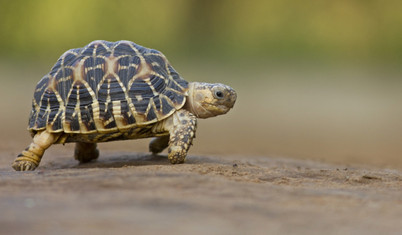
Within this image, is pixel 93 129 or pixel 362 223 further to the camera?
pixel 93 129

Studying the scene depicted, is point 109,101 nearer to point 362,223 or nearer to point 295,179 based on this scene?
point 295,179

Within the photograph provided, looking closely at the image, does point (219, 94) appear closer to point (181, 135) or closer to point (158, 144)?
point (181, 135)

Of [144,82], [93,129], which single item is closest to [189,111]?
[144,82]

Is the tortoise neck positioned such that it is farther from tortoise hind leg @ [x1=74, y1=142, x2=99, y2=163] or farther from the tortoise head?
tortoise hind leg @ [x1=74, y1=142, x2=99, y2=163]

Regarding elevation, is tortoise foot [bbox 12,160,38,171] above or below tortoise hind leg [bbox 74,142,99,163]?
below

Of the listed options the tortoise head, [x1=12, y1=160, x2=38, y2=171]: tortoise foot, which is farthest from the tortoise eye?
[x1=12, y1=160, x2=38, y2=171]: tortoise foot

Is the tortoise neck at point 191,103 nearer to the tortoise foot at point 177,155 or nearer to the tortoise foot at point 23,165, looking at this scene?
the tortoise foot at point 177,155

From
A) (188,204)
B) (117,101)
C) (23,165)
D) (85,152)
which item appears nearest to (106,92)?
(117,101)
